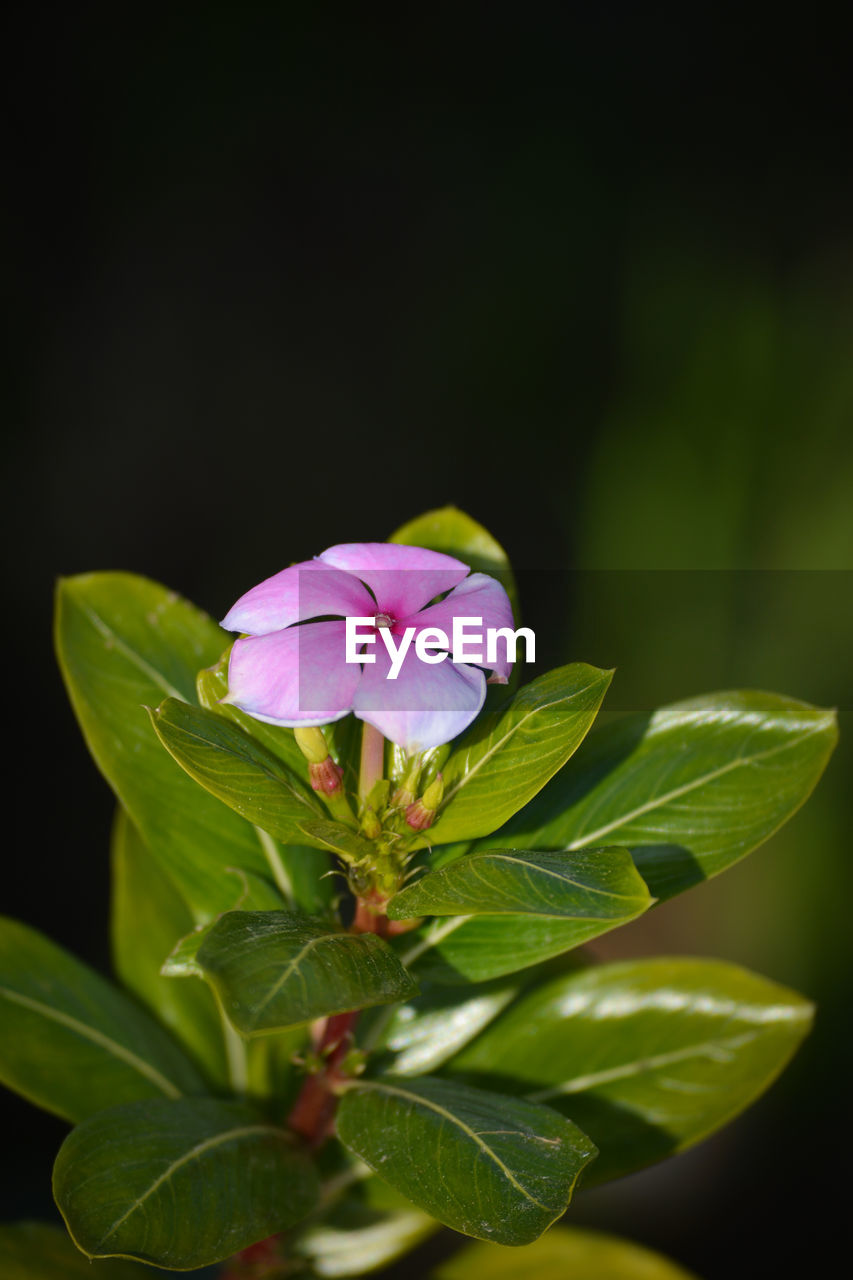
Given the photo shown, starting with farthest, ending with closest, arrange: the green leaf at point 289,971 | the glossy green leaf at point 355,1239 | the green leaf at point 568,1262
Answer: the green leaf at point 568,1262
the glossy green leaf at point 355,1239
the green leaf at point 289,971

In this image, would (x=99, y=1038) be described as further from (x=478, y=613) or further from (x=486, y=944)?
(x=478, y=613)

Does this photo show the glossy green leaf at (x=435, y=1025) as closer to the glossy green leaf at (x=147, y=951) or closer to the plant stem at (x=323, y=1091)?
the plant stem at (x=323, y=1091)

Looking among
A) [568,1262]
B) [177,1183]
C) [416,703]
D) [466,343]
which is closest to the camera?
[416,703]

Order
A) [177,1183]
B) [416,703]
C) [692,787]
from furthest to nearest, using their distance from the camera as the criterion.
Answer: [692,787], [177,1183], [416,703]

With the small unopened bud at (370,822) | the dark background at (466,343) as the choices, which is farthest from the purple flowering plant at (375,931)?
the dark background at (466,343)

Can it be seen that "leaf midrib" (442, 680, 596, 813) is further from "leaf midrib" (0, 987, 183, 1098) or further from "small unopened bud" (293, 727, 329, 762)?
"leaf midrib" (0, 987, 183, 1098)

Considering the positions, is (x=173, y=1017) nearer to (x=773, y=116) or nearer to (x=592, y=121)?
(x=592, y=121)

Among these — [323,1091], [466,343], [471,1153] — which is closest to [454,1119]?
[471,1153]

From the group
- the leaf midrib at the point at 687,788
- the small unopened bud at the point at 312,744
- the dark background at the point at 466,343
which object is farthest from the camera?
the dark background at the point at 466,343
